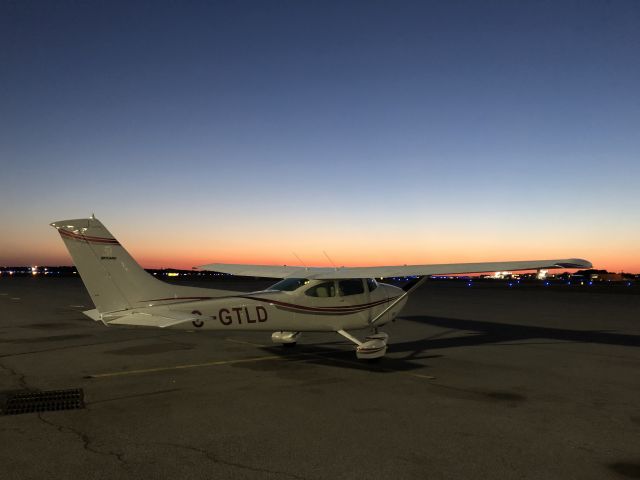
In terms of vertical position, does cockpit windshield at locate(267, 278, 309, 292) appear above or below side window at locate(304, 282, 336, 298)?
above

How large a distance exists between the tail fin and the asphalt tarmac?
4.81ft

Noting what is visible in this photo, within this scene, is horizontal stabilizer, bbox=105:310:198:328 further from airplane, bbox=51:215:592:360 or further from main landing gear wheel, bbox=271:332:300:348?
main landing gear wheel, bbox=271:332:300:348

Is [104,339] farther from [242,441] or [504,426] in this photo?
[504,426]

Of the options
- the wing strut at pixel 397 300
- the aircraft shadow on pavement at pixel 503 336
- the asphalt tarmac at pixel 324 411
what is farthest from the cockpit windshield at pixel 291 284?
the aircraft shadow on pavement at pixel 503 336

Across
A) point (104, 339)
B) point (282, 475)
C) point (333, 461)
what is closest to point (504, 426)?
point (333, 461)

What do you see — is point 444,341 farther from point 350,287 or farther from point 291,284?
point 291,284

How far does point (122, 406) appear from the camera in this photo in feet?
23.2

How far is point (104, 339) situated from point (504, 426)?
38.2ft

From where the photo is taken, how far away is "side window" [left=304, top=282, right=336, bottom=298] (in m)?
10.7

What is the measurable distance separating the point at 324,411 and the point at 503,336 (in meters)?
9.81

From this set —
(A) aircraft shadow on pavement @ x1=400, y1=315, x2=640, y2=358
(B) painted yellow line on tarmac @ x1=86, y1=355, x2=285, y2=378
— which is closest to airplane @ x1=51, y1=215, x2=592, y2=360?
(B) painted yellow line on tarmac @ x1=86, y1=355, x2=285, y2=378

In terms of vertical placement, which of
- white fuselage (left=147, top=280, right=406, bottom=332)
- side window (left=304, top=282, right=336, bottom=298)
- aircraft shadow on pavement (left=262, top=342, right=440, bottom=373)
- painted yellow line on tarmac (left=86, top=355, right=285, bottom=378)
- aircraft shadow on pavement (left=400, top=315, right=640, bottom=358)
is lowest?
aircraft shadow on pavement (left=400, top=315, right=640, bottom=358)

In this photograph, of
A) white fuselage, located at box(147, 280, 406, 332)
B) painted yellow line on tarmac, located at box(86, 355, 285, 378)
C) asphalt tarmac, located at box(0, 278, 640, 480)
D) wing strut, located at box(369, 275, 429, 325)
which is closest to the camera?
asphalt tarmac, located at box(0, 278, 640, 480)

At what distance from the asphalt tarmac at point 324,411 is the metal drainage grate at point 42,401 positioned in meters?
0.25
